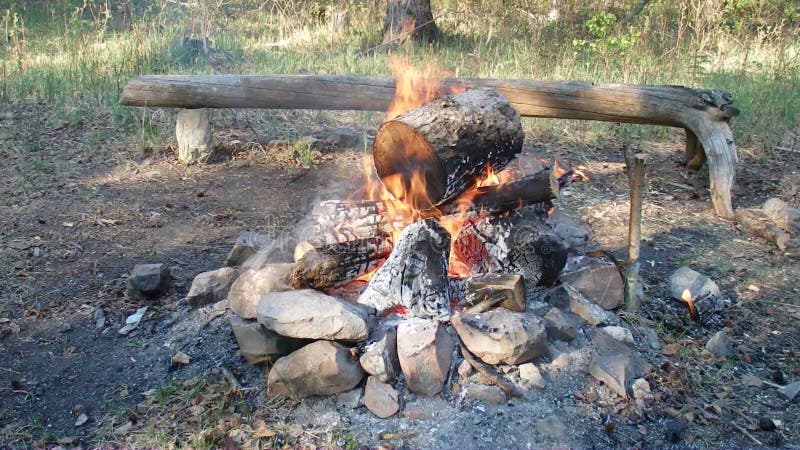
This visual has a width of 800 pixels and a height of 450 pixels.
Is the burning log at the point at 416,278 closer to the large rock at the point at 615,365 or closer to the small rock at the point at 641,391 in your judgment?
the large rock at the point at 615,365

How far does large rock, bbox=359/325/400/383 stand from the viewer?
9.21ft

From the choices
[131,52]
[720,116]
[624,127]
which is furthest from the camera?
[131,52]

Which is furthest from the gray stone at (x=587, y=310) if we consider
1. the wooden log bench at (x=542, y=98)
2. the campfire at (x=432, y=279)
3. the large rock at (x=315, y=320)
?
the wooden log bench at (x=542, y=98)

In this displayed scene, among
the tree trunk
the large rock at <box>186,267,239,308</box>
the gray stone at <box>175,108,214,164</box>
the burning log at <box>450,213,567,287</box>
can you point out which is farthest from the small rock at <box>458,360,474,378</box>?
the tree trunk

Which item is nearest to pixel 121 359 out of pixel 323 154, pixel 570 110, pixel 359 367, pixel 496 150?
pixel 359 367

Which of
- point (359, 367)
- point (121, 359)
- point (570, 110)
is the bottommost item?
point (121, 359)

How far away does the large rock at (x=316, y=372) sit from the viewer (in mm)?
2773

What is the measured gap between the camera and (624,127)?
6.70 m

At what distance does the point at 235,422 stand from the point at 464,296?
1136mm

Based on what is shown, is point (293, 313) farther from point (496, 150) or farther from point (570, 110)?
point (570, 110)

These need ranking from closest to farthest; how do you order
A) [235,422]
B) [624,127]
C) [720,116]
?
[235,422] < [720,116] < [624,127]

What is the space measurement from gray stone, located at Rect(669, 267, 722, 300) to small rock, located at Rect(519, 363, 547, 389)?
120 centimetres

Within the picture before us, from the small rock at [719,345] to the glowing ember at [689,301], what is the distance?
0.21 metres

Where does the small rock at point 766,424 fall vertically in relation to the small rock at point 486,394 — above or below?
below
